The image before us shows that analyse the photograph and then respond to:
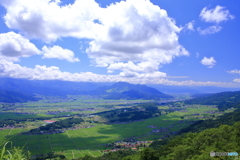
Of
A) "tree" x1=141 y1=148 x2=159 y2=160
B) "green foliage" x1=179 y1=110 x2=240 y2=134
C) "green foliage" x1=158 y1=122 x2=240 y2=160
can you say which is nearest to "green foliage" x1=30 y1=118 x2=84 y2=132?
"green foliage" x1=179 y1=110 x2=240 y2=134

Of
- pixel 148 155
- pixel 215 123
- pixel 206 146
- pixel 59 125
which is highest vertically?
pixel 206 146

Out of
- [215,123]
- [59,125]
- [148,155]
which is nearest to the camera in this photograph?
[148,155]

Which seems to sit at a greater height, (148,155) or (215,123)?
(148,155)

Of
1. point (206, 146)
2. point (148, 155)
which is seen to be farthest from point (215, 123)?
point (148, 155)

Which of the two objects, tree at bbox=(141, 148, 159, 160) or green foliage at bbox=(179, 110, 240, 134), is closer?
tree at bbox=(141, 148, 159, 160)

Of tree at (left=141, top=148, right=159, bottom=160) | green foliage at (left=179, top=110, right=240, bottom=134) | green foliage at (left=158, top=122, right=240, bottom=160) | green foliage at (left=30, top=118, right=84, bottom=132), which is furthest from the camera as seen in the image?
green foliage at (left=30, top=118, right=84, bottom=132)

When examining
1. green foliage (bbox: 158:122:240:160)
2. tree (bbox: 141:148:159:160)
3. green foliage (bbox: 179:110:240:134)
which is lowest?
green foliage (bbox: 179:110:240:134)

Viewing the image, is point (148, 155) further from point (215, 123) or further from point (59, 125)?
point (59, 125)

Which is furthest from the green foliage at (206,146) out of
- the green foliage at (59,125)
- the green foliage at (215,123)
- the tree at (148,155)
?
the green foliage at (59,125)

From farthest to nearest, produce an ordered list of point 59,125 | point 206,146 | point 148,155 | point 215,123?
1. point 59,125
2. point 215,123
3. point 148,155
4. point 206,146

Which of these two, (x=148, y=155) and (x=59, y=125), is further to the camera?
(x=59, y=125)

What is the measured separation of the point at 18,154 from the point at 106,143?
101m

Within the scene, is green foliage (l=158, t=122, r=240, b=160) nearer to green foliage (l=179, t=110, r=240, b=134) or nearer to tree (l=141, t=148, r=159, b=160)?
tree (l=141, t=148, r=159, b=160)

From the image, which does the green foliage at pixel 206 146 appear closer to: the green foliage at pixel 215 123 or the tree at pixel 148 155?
the tree at pixel 148 155
